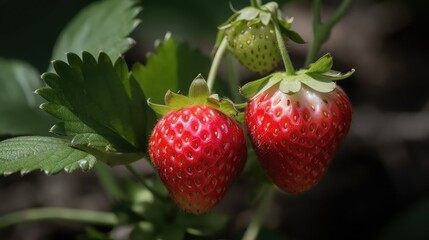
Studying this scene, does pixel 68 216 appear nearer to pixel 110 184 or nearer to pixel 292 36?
pixel 110 184

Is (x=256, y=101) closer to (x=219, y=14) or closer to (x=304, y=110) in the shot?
(x=304, y=110)

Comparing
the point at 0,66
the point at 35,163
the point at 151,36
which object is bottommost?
the point at 151,36

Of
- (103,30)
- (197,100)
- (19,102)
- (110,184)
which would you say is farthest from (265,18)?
(19,102)

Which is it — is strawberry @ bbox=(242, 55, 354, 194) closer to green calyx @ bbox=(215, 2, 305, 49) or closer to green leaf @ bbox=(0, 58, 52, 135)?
green calyx @ bbox=(215, 2, 305, 49)

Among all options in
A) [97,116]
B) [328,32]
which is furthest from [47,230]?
[328,32]

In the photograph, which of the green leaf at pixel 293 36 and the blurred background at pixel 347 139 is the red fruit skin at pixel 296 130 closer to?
the green leaf at pixel 293 36

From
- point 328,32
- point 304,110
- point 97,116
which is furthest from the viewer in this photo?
point 328,32
